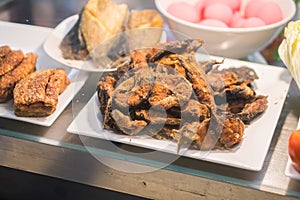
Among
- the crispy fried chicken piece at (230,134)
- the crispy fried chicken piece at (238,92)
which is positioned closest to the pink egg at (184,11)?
the crispy fried chicken piece at (238,92)

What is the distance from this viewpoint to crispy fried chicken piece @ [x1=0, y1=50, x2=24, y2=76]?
3.71 feet

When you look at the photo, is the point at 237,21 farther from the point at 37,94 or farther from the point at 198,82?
the point at 37,94

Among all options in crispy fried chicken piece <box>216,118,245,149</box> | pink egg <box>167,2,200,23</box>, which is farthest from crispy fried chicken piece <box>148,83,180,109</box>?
pink egg <box>167,2,200,23</box>

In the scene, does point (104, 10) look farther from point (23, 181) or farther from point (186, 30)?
point (23, 181)

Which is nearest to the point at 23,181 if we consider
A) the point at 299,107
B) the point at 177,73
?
the point at 177,73

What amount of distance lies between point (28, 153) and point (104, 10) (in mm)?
504

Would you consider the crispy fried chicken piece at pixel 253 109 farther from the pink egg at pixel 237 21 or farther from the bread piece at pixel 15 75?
the bread piece at pixel 15 75

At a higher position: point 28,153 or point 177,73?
point 177,73

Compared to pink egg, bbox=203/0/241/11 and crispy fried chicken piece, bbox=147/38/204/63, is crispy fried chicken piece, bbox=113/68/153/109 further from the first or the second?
pink egg, bbox=203/0/241/11

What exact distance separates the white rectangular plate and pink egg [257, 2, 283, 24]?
51cm

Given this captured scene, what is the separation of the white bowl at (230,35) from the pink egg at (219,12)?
0.29ft

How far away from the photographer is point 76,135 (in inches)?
39.3

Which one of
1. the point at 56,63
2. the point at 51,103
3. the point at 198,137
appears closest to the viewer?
the point at 198,137

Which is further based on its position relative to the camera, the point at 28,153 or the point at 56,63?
the point at 56,63
